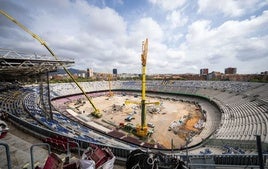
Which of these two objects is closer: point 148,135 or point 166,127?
point 148,135

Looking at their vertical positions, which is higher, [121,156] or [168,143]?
[121,156]

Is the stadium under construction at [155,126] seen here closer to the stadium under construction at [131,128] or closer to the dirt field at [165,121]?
the stadium under construction at [131,128]

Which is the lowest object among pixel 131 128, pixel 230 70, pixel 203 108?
pixel 131 128

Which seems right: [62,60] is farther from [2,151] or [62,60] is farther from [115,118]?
[115,118]

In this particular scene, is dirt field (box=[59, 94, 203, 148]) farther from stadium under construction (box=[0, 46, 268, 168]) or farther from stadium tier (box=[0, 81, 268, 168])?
stadium tier (box=[0, 81, 268, 168])

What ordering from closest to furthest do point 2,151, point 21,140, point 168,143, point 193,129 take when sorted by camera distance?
point 2,151, point 21,140, point 168,143, point 193,129

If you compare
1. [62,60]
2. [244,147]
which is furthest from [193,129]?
[62,60]

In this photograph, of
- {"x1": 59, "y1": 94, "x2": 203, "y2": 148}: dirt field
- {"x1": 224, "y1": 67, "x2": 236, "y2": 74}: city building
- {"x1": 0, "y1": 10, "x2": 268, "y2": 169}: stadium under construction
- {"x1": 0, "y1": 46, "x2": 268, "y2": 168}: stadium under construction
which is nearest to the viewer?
{"x1": 0, "y1": 10, "x2": 268, "y2": 169}: stadium under construction

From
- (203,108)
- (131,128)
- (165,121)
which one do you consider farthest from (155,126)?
(203,108)

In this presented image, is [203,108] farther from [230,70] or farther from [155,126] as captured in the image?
[230,70]

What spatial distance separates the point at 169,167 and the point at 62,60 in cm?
1613

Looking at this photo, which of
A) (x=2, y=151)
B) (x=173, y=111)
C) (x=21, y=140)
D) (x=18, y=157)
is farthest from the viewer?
(x=173, y=111)

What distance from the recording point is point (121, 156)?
709cm

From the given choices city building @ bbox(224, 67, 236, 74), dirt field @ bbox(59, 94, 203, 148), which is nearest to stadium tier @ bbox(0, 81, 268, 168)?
dirt field @ bbox(59, 94, 203, 148)
